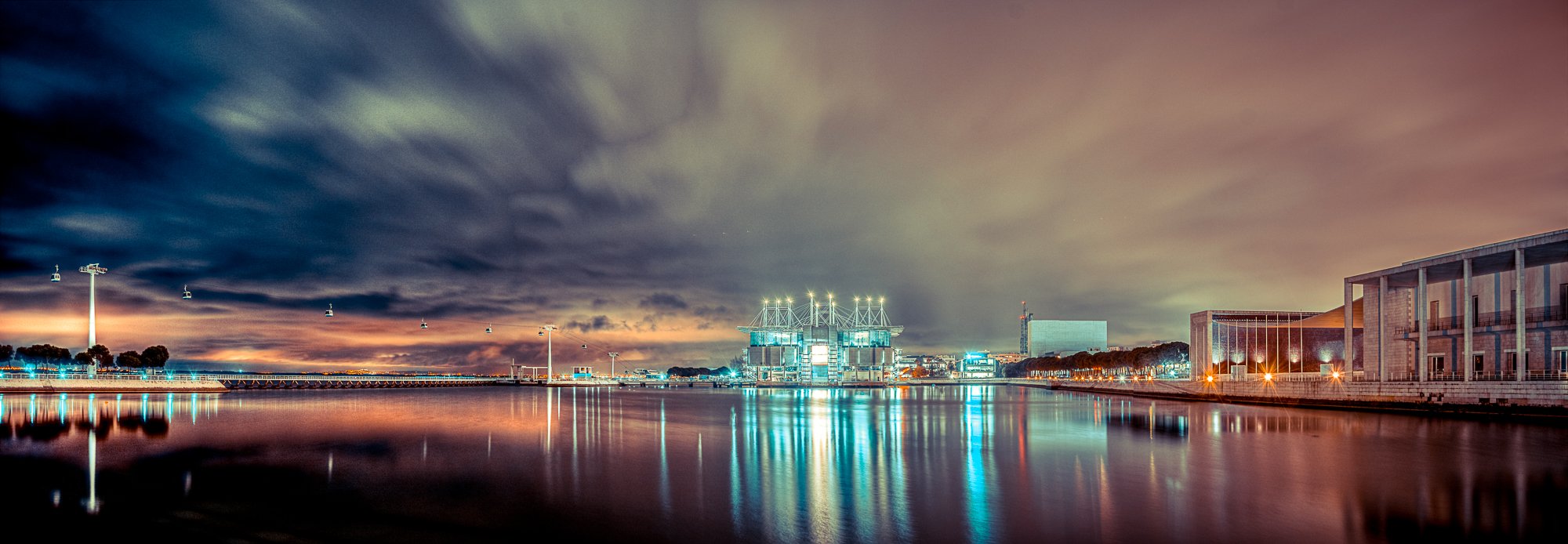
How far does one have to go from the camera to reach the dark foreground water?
1148 centimetres

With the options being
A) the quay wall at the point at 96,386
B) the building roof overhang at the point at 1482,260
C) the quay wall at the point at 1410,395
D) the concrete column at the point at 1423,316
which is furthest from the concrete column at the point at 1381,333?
the quay wall at the point at 96,386

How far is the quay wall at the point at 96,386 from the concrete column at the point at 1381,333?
311ft

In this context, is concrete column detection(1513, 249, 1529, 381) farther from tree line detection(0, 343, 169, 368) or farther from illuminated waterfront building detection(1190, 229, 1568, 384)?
tree line detection(0, 343, 169, 368)

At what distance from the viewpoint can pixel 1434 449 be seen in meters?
22.2

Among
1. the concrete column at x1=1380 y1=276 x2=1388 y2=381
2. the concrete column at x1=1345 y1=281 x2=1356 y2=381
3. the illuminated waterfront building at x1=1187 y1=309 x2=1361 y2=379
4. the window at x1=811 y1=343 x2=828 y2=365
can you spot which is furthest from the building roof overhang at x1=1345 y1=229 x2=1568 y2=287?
the window at x1=811 y1=343 x2=828 y2=365

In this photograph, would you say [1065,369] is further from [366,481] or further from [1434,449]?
[366,481]

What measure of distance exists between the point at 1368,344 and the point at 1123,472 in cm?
Answer: 4479

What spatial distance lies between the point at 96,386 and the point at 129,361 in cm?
2311

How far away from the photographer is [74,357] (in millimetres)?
A: 84875

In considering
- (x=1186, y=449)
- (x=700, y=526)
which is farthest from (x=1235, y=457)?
(x=700, y=526)

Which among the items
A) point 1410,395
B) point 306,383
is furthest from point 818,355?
point 1410,395

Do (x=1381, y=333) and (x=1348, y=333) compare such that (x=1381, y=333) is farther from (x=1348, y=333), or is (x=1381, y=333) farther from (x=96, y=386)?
(x=96, y=386)

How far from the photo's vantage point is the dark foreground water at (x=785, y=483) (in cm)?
1148

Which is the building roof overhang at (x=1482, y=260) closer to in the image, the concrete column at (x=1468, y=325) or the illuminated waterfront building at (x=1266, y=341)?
the concrete column at (x=1468, y=325)
